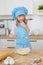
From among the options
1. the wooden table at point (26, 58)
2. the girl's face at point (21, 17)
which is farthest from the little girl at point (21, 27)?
the wooden table at point (26, 58)

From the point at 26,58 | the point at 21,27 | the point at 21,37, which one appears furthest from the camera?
the point at 21,27

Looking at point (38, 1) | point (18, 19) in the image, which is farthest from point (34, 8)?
point (18, 19)

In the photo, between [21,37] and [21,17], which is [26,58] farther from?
[21,17]

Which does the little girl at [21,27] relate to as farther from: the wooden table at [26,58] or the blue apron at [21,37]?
the wooden table at [26,58]

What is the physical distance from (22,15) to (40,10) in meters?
1.32

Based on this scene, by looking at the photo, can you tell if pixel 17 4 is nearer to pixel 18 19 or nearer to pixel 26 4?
pixel 26 4

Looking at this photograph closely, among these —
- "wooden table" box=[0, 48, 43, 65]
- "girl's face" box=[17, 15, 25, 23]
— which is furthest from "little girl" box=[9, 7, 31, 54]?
"wooden table" box=[0, 48, 43, 65]

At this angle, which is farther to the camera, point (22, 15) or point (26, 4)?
point (26, 4)

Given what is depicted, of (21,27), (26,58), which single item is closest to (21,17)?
(21,27)

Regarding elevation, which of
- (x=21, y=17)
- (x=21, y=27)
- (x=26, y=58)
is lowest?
(x=26, y=58)

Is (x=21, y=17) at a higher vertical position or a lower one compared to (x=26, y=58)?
higher

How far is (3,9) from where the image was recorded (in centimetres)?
380

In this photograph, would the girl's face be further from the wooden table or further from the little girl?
the wooden table

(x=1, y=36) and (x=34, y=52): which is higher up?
(x=34, y=52)
